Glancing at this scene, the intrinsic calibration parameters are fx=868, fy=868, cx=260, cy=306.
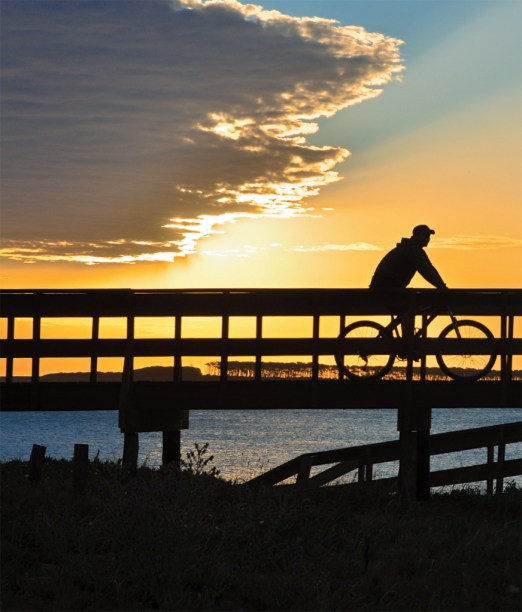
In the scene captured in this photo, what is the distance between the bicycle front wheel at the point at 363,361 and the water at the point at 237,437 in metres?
47.4

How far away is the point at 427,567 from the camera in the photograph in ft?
31.9

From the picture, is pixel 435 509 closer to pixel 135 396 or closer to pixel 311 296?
pixel 311 296

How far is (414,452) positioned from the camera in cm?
1506

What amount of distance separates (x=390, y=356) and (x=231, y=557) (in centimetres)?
577

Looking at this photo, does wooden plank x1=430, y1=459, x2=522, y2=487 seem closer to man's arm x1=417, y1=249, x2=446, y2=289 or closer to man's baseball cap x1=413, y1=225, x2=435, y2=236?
man's arm x1=417, y1=249, x2=446, y2=289

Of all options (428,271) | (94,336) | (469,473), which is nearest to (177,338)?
(94,336)

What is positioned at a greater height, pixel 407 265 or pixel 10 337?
pixel 407 265

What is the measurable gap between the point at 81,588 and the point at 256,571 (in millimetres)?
1799

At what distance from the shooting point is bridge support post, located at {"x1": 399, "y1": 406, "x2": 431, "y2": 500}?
1476cm

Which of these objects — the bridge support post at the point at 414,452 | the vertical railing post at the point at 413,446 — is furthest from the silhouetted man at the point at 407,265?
the bridge support post at the point at 414,452

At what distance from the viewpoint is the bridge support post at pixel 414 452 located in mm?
14758

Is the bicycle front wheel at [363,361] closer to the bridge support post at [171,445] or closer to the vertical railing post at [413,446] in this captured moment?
the vertical railing post at [413,446]

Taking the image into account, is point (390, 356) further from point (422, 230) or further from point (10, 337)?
point (10, 337)

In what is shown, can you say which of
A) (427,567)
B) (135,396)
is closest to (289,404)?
(135,396)
